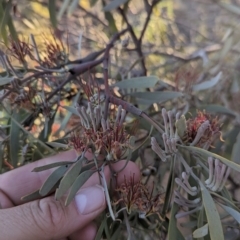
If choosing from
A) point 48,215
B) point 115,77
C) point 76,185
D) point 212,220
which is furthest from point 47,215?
point 115,77

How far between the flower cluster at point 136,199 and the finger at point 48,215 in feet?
0.13

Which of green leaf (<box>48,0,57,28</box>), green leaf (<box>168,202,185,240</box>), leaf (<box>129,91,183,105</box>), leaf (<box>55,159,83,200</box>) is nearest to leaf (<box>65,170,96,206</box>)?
leaf (<box>55,159,83,200</box>)

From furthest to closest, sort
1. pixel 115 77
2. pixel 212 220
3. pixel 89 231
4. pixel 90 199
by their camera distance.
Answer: pixel 115 77, pixel 89 231, pixel 90 199, pixel 212 220

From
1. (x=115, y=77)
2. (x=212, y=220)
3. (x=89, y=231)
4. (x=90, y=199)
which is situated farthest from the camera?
(x=115, y=77)

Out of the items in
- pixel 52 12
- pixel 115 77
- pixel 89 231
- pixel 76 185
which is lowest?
pixel 89 231

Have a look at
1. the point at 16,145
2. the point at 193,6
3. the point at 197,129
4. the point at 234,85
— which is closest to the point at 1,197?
the point at 16,145

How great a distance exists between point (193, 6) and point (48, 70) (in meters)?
1.10

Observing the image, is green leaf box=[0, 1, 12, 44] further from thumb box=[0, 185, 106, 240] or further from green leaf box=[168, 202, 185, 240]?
green leaf box=[168, 202, 185, 240]

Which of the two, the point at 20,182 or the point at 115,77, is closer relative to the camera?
the point at 20,182

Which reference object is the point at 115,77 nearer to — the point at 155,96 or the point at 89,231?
the point at 155,96

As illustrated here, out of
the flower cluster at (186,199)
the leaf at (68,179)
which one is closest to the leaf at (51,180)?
the leaf at (68,179)

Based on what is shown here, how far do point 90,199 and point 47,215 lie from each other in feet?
0.19

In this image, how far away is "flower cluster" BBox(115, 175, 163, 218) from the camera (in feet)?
→ 1.74

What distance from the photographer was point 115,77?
844mm
